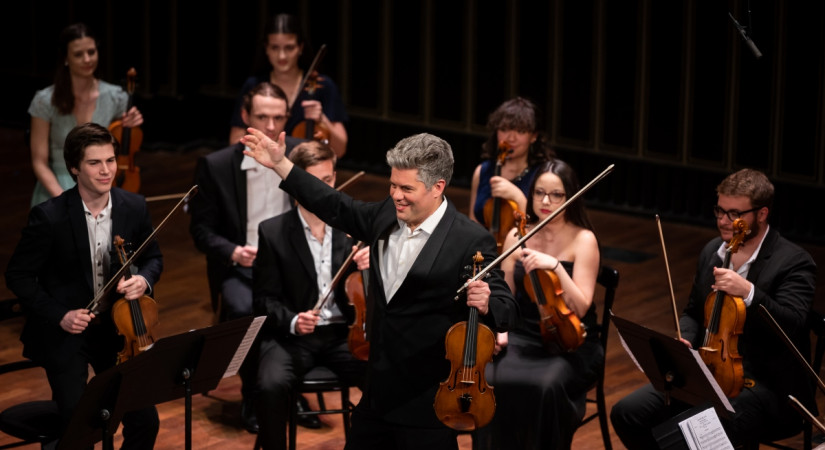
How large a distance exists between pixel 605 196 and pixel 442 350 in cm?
457

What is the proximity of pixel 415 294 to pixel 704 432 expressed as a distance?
2.94ft

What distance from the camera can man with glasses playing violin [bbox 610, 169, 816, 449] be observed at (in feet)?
12.8

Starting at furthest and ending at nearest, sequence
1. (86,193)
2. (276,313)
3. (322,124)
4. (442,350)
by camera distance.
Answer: (322,124) < (276,313) < (86,193) < (442,350)

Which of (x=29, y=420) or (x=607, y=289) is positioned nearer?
(x=29, y=420)

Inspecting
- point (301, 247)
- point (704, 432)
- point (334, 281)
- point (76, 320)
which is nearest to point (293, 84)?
point (301, 247)

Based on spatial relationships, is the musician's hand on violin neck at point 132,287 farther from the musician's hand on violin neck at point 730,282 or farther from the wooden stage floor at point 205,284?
the musician's hand on violin neck at point 730,282

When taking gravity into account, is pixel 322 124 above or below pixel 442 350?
above

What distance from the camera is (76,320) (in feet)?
12.4

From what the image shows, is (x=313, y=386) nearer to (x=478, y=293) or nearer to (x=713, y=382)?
(x=478, y=293)

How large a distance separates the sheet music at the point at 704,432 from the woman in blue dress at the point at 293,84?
2.66m

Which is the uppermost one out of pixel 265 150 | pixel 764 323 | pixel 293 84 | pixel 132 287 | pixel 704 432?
pixel 293 84

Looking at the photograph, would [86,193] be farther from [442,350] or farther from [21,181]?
[21,181]

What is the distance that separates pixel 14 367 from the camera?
158 inches

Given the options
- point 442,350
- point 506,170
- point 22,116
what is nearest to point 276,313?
point 442,350
